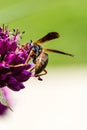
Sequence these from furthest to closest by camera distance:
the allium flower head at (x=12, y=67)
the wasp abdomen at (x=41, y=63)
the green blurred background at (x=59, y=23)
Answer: the green blurred background at (x=59, y=23) < the wasp abdomen at (x=41, y=63) < the allium flower head at (x=12, y=67)

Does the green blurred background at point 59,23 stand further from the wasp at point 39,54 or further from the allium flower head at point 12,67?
the allium flower head at point 12,67

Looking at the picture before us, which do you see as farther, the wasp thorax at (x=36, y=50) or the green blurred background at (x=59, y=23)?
the green blurred background at (x=59, y=23)

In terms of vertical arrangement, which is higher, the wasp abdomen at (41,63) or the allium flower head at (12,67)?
the allium flower head at (12,67)

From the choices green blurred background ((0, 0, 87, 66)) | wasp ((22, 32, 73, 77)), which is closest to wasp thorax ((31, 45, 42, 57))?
wasp ((22, 32, 73, 77))

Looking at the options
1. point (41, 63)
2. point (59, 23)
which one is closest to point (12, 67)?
point (41, 63)

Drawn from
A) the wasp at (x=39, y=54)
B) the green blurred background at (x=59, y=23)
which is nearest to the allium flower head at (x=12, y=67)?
the wasp at (x=39, y=54)

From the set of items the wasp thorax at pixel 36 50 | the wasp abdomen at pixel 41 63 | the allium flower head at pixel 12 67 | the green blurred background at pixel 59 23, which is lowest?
the green blurred background at pixel 59 23

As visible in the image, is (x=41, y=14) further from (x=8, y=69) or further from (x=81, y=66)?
(x=8, y=69)
